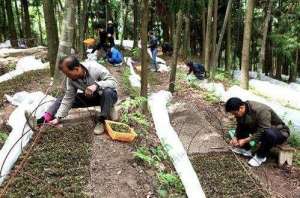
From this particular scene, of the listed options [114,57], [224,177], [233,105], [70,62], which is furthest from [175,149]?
[114,57]

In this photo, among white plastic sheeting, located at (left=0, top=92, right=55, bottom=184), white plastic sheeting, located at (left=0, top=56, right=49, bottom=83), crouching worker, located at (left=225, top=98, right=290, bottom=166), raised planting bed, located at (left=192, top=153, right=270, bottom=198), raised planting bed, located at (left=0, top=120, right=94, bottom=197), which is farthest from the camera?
white plastic sheeting, located at (left=0, top=56, right=49, bottom=83)

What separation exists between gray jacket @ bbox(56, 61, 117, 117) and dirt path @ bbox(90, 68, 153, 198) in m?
0.58

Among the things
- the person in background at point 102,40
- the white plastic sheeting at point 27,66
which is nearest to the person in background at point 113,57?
the person in background at point 102,40

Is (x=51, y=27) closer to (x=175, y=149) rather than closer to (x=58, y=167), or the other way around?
(x=175, y=149)

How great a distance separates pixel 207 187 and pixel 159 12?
20.4 meters

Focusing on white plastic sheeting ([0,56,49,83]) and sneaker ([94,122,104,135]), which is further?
white plastic sheeting ([0,56,49,83])

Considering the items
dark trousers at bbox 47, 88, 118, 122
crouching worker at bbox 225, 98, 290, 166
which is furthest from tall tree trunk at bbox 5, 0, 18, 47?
crouching worker at bbox 225, 98, 290, 166

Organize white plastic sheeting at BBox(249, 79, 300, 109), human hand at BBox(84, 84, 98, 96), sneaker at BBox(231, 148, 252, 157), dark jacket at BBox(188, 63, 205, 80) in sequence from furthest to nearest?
dark jacket at BBox(188, 63, 205, 80)
white plastic sheeting at BBox(249, 79, 300, 109)
sneaker at BBox(231, 148, 252, 157)
human hand at BBox(84, 84, 98, 96)

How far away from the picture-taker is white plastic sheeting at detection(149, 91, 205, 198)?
510 centimetres

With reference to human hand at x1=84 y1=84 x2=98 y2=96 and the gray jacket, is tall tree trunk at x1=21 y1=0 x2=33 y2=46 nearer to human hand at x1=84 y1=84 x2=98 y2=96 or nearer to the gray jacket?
the gray jacket

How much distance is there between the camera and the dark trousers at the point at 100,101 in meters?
5.98

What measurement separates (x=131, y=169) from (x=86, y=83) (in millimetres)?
1409

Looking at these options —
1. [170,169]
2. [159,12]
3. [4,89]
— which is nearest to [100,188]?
[170,169]

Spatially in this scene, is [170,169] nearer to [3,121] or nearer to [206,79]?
[3,121]
